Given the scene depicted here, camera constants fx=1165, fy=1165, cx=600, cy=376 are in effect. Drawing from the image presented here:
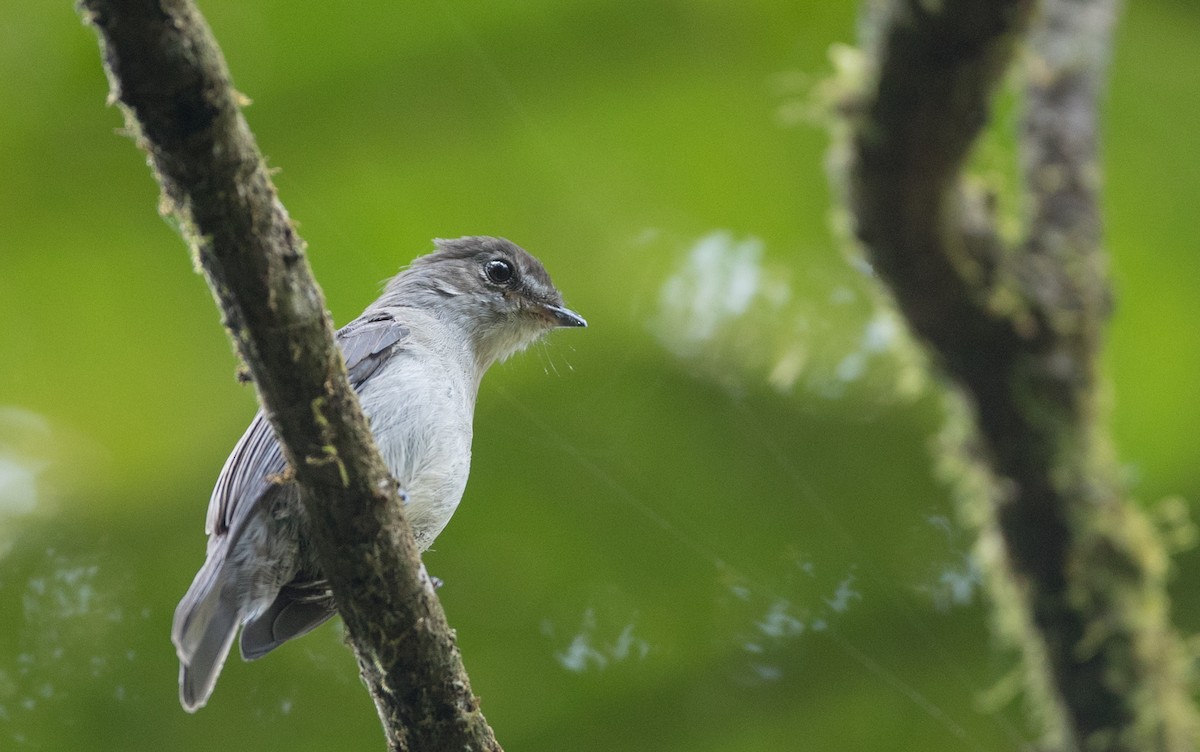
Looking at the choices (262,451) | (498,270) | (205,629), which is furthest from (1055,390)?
(205,629)

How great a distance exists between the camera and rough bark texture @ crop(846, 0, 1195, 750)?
3.18 meters

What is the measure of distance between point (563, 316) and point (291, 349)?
2.20 metres

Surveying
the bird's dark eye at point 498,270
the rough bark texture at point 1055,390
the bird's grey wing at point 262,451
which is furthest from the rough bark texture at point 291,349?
the bird's dark eye at point 498,270

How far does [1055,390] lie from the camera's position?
3301 millimetres

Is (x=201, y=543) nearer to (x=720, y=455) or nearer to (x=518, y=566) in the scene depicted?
(x=518, y=566)

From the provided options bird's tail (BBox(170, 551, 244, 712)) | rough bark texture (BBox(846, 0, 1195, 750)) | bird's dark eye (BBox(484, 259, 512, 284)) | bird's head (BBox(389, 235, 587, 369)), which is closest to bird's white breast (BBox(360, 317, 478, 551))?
bird's tail (BBox(170, 551, 244, 712))

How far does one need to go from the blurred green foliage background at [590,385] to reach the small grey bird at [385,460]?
26 cm

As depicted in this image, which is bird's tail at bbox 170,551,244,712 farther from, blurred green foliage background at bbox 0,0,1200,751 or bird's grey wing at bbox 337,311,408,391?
blurred green foliage background at bbox 0,0,1200,751

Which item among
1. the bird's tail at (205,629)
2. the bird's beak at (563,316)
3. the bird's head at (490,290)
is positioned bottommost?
the bird's tail at (205,629)

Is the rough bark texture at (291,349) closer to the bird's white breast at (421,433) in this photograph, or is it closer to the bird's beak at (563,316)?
the bird's white breast at (421,433)

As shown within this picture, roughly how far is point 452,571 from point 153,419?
125cm

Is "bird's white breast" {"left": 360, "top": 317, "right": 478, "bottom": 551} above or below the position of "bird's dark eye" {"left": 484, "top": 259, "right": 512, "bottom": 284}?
below

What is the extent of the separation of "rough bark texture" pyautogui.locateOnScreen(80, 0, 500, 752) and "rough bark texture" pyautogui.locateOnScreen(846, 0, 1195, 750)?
1.53 meters

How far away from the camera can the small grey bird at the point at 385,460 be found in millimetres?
2859
